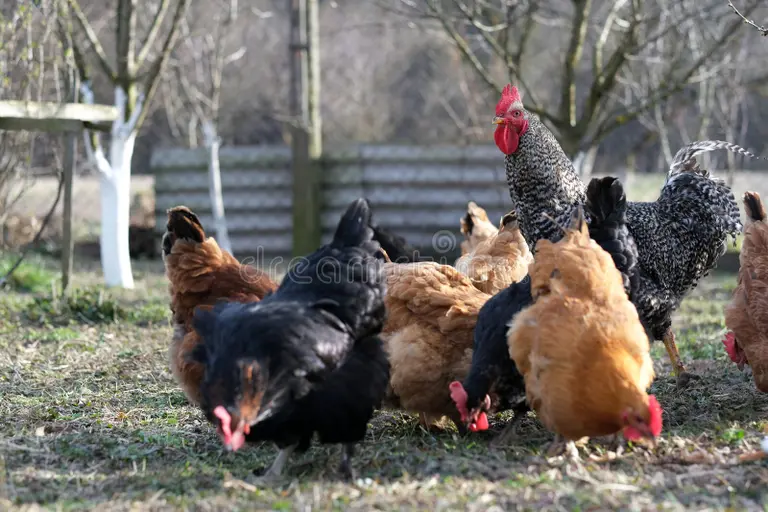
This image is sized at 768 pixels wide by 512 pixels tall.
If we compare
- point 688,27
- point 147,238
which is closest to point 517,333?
point 688,27

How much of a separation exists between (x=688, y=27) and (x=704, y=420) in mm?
6403

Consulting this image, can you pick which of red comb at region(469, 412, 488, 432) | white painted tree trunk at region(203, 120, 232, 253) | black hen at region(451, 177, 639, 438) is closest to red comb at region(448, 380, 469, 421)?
black hen at region(451, 177, 639, 438)

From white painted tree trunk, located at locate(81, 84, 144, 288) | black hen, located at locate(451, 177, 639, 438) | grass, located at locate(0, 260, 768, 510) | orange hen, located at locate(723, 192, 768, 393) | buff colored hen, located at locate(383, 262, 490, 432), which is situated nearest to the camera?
grass, located at locate(0, 260, 768, 510)

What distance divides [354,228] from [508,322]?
3.39 feet

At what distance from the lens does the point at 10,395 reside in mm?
5699

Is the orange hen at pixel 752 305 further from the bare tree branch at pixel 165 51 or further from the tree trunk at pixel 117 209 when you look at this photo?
the tree trunk at pixel 117 209

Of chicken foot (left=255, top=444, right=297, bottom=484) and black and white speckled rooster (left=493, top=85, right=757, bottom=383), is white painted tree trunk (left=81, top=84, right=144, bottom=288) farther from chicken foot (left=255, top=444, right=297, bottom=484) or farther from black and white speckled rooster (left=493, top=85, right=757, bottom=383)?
chicken foot (left=255, top=444, right=297, bottom=484)

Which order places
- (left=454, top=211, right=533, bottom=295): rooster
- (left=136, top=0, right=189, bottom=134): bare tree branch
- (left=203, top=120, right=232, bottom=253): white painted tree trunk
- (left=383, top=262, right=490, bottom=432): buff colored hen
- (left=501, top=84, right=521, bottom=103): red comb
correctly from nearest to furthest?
(left=383, top=262, right=490, bottom=432): buff colored hen
(left=501, top=84, right=521, bottom=103): red comb
(left=454, top=211, right=533, bottom=295): rooster
(left=136, top=0, right=189, bottom=134): bare tree branch
(left=203, top=120, right=232, bottom=253): white painted tree trunk

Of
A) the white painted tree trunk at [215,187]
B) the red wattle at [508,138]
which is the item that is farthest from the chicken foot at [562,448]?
the white painted tree trunk at [215,187]

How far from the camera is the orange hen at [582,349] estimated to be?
3957 millimetres

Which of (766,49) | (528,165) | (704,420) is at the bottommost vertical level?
(704,420)

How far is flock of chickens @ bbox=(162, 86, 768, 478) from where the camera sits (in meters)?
3.96

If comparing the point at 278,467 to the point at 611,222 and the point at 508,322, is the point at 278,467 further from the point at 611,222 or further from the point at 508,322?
the point at 611,222

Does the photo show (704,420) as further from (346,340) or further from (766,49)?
(766,49)
